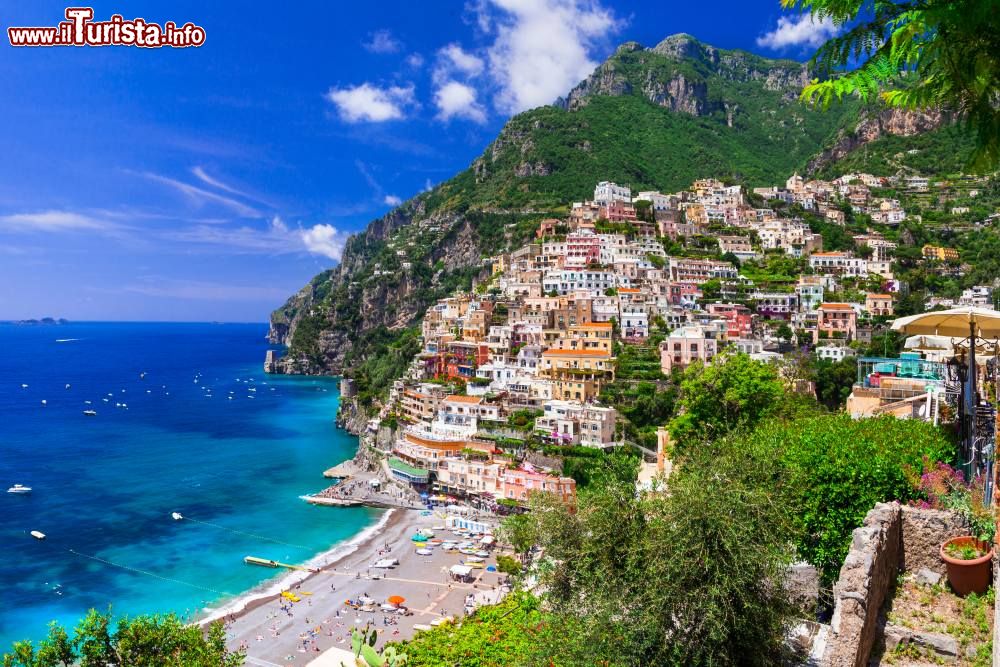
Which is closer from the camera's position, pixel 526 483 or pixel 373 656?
pixel 373 656

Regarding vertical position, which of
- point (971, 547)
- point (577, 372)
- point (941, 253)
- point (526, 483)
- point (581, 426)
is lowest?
point (526, 483)

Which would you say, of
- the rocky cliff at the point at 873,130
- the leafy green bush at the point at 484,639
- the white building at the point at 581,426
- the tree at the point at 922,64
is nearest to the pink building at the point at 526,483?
the white building at the point at 581,426

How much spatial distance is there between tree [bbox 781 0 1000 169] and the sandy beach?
82.8 ft

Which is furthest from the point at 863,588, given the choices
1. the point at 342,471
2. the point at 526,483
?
the point at 342,471

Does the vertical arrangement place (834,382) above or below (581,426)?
above

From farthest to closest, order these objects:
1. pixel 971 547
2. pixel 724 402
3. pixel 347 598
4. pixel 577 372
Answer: pixel 577 372 < pixel 347 598 < pixel 724 402 < pixel 971 547

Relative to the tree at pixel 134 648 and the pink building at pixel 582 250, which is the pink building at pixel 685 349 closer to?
the pink building at pixel 582 250

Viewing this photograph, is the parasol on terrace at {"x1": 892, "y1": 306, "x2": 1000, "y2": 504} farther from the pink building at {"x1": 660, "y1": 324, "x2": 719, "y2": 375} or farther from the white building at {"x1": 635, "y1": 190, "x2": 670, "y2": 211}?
the white building at {"x1": 635, "y1": 190, "x2": 670, "y2": 211}

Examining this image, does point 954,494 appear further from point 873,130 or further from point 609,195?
point 873,130

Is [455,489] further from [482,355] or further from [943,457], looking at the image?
[943,457]

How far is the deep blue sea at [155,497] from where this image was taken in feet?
102

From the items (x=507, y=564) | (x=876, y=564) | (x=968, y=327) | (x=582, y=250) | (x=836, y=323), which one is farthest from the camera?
(x=582, y=250)

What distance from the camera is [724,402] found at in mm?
23141

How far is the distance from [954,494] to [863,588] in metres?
3.47
